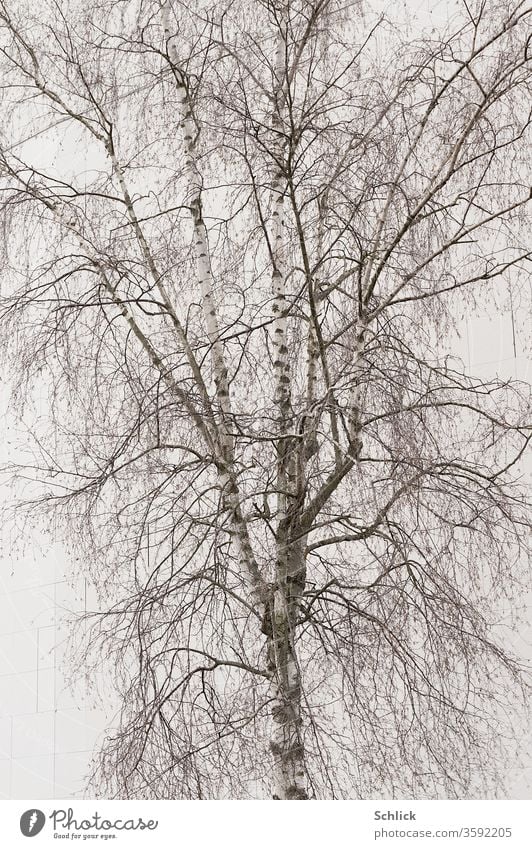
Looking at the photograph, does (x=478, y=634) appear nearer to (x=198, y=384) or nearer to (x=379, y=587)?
(x=379, y=587)

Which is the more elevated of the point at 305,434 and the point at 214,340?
the point at 214,340

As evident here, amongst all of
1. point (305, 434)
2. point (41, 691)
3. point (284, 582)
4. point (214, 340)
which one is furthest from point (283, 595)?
point (41, 691)

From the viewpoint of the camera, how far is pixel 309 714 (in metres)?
2.87

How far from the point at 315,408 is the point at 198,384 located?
0.38 m
